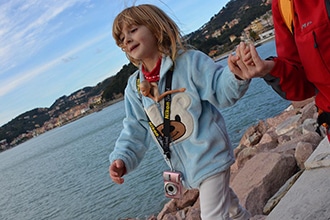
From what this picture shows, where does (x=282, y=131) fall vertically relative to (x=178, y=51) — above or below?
below

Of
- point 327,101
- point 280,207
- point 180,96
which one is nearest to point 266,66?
point 327,101

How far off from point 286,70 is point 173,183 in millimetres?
1226

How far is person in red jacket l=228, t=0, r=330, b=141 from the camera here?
1431 mm

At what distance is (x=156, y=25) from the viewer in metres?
2.47

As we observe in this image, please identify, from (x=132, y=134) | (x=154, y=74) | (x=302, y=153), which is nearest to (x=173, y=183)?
(x=132, y=134)

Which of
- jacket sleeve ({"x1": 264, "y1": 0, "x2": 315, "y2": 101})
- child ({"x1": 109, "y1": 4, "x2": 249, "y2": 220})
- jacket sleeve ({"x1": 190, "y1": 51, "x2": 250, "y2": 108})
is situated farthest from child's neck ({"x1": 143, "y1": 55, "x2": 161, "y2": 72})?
jacket sleeve ({"x1": 264, "y1": 0, "x2": 315, "y2": 101})

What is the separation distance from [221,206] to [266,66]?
1191 mm

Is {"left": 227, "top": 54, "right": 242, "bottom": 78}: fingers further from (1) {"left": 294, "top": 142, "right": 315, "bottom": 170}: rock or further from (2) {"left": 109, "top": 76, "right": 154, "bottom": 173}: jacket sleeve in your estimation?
(1) {"left": 294, "top": 142, "right": 315, "bottom": 170}: rock

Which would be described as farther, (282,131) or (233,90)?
(282,131)

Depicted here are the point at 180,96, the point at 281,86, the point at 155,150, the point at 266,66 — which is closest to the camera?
the point at 266,66

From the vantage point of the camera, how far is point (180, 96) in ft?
7.84

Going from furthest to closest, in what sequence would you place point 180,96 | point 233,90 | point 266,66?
1. point 180,96
2. point 233,90
3. point 266,66

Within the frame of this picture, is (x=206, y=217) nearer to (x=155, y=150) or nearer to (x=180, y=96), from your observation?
(x=180, y=96)

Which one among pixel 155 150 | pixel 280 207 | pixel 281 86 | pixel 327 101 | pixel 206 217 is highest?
pixel 281 86
